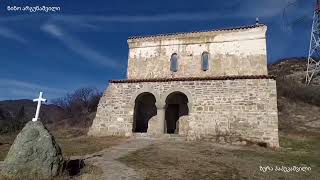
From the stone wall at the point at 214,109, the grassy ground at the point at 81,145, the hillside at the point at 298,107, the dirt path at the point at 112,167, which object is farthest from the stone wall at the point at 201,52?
the dirt path at the point at 112,167

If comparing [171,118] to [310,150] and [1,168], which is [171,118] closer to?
[310,150]

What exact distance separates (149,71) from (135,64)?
1.42 m

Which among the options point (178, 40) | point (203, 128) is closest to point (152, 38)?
point (178, 40)

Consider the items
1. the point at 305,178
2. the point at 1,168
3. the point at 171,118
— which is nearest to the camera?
the point at 1,168

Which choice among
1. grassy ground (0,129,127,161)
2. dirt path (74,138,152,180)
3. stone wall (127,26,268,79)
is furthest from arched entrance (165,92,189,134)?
dirt path (74,138,152,180)

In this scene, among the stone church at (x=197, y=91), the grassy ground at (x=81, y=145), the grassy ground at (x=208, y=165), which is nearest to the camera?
the grassy ground at (x=208, y=165)

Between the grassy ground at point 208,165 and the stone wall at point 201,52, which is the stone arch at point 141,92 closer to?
the stone wall at point 201,52

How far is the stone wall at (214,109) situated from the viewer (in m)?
17.2

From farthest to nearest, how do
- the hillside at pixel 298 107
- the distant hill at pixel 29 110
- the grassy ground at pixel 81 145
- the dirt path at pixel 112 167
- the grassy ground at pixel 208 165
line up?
the distant hill at pixel 29 110 → the hillside at pixel 298 107 → the grassy ground at pixel 81 145 → the grassy ground at pixel 208 165 → the dirt path at pixel 112 167

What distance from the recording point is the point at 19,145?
24.1 feet

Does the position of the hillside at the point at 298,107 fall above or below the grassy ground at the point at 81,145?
above

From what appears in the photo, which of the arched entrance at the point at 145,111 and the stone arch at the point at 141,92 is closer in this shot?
the stone arch at the point at 141,92

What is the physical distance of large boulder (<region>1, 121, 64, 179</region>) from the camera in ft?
23.4

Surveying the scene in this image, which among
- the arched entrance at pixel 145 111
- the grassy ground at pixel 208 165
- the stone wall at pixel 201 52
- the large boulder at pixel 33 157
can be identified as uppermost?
the stone wall at pixel 201 52
